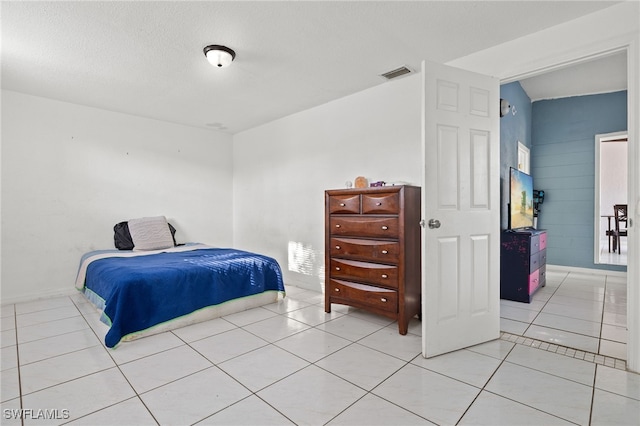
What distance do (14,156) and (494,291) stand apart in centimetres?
530

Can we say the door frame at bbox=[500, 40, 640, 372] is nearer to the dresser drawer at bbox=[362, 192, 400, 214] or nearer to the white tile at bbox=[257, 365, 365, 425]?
the dresser drawer at bbox=[362, 192, 400, 214]

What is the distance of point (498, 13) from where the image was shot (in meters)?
2.28

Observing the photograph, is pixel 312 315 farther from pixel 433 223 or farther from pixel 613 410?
pixel 613 410

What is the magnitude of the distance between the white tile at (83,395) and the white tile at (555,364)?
8.44 ft

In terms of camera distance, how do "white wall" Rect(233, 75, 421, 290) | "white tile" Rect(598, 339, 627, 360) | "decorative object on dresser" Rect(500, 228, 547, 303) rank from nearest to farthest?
"white tile" Rect(598, 339, 627, 360) < "white wall" Rect(233, 75, 421, 290) < "decorative object on dresser" Rect(500, 228, 547, 303)

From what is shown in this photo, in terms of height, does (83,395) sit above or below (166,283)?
below

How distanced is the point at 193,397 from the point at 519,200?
4241mm

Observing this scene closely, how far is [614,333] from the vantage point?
105 inches

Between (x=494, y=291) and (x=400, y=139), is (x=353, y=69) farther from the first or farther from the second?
(x=494, y=291)

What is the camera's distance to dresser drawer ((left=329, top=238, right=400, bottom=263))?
2.84m

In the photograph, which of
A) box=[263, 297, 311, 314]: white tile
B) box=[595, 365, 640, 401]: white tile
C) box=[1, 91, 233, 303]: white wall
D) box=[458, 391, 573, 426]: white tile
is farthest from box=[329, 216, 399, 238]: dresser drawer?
box=[1, 91, 233, 303]: white wall

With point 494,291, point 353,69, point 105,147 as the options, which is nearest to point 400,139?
point 353,69

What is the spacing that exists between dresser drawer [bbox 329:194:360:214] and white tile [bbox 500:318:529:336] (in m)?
1.69

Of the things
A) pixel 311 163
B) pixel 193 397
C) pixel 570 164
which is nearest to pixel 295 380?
pixel 193 397
